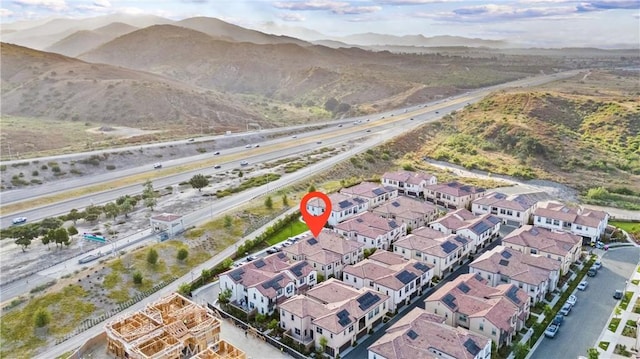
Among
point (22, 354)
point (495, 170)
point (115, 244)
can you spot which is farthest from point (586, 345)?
point (495, 170)

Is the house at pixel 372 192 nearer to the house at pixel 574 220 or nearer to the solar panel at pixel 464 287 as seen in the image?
the house at pixel 574 220

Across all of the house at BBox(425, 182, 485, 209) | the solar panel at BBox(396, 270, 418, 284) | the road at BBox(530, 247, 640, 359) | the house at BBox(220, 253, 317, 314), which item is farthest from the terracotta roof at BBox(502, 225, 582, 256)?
the house at BBox(220, 253, 317, 314)

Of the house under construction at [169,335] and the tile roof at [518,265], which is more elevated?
the house under construction at [169,335]

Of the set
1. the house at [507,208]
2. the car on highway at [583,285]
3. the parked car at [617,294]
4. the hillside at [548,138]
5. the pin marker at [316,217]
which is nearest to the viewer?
the parked car at [617,294]

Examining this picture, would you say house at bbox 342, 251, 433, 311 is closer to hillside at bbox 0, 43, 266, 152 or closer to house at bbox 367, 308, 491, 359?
house at bbox 367, 308, 491, 359

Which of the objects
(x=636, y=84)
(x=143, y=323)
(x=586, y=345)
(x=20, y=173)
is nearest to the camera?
(x=143, y=323)

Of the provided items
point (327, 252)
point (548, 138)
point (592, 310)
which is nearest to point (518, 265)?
point (592, 310)

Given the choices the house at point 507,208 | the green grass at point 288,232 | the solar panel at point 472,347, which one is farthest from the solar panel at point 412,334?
the house at point 507,208

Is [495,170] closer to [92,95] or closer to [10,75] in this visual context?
[92,95]
